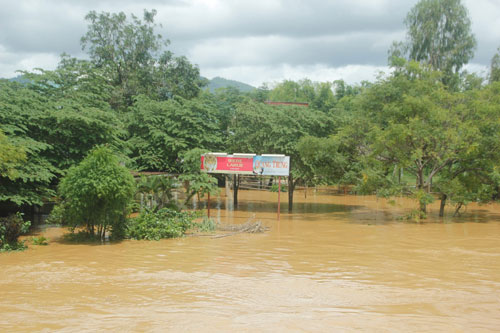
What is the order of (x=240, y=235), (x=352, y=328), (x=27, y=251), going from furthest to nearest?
(x=240, y=235), (x=27, y=251), (x=352, y=328)

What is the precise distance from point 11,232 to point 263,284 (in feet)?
29.3

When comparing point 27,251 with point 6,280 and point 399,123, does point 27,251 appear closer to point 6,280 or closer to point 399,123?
point 6,280

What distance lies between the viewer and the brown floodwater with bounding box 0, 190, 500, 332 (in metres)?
7.50

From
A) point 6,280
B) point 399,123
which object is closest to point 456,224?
point 399,123

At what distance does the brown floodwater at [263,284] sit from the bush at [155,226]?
1.90ft

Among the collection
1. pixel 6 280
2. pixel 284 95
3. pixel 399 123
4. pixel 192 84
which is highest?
pixel 284 95

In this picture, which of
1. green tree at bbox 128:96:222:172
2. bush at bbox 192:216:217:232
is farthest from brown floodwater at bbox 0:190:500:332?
green tree at bbox 128:96:222:172

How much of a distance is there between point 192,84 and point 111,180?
25.3 m

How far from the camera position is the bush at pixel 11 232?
14047 mm

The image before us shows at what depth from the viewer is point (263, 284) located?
395 inches

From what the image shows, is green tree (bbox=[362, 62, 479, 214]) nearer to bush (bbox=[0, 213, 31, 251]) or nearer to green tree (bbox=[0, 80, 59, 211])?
green tree (bbox=[0, 80, 59, 211])

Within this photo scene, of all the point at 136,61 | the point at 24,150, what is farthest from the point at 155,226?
the point at 136,61

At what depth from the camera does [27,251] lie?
45.4 ft

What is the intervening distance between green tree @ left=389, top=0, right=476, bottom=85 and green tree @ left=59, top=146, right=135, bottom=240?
31.6 meters
